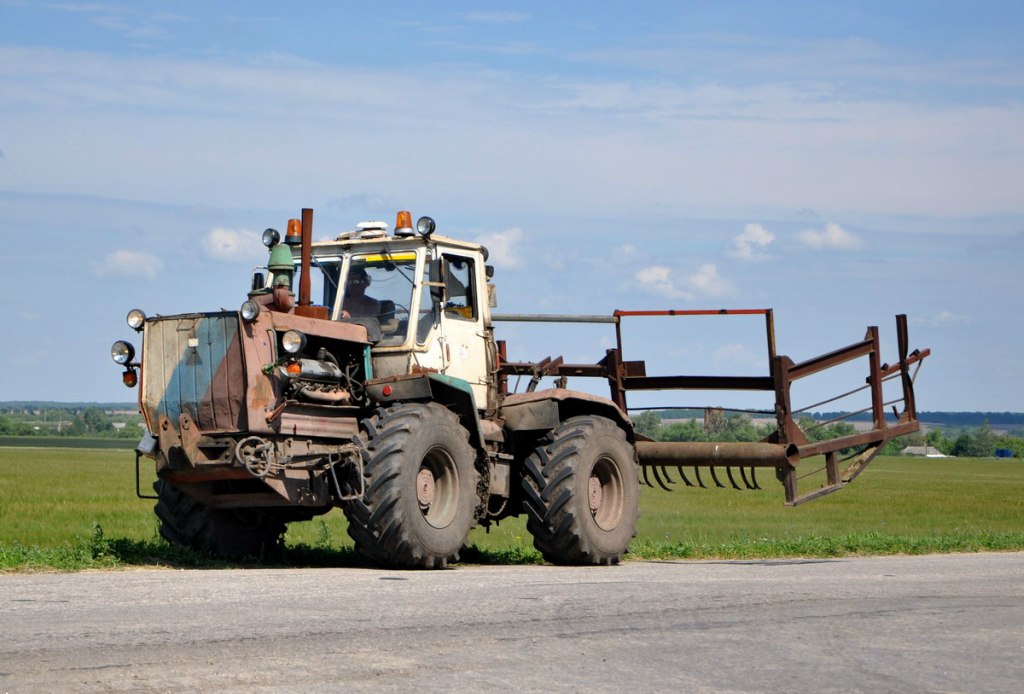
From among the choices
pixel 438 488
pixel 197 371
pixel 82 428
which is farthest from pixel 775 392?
pixel 82 428

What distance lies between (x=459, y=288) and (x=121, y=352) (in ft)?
11.4

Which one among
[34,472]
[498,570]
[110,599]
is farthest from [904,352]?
[34,472]

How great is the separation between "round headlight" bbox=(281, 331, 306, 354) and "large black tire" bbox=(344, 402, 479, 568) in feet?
3.19

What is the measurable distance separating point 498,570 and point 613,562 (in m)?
2.18

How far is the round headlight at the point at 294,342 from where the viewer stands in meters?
12.2

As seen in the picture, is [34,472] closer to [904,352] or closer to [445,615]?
[904,352]

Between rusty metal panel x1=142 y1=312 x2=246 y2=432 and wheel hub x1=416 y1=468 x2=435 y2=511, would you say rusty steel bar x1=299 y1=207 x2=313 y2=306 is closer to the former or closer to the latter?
→ rusty metal panel x1=142 y1=312 x2=246 y2=432

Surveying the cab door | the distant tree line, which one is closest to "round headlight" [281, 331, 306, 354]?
the cab door

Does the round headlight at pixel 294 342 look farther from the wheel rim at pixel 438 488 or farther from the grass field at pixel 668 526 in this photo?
the grass field at pixel 668 526

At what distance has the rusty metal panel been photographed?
40.8 feet

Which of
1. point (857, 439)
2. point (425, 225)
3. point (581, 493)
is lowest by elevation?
point (581, 493)

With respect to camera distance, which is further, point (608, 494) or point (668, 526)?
point (668, 526)

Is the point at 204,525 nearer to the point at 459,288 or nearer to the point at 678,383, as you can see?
the point at 459,288

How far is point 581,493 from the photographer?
47.6 feet
